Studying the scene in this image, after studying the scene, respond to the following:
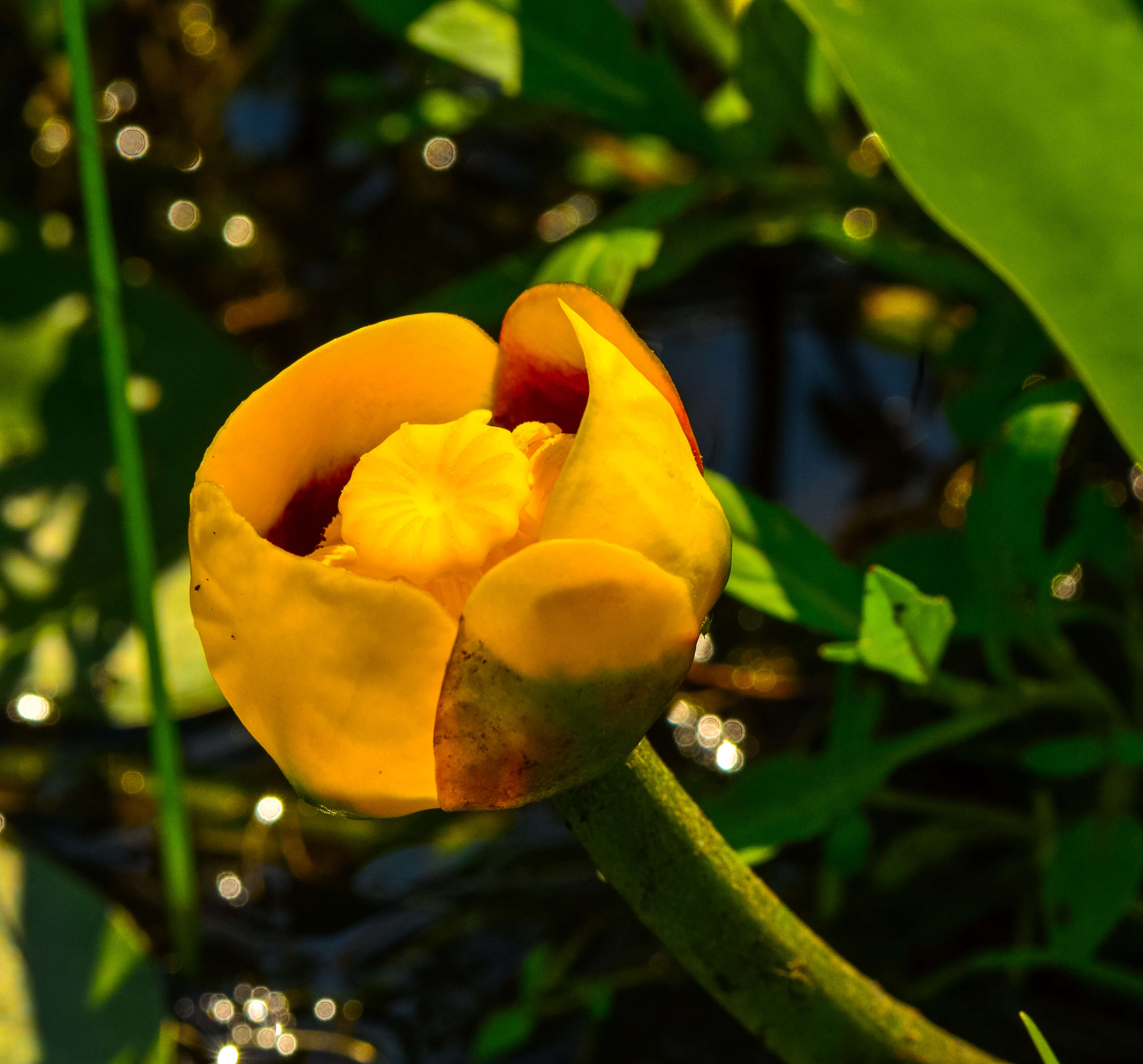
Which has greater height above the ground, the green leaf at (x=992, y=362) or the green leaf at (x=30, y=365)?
the green leaf at (x=992, y=362)

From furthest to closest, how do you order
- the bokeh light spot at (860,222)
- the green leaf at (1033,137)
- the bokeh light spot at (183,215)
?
the bokeh light spot at (183,215) < the bokeh light spot at (860,222) < the green leaf at (1033,137)

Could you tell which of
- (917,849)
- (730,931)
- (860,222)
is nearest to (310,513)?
(730,931)

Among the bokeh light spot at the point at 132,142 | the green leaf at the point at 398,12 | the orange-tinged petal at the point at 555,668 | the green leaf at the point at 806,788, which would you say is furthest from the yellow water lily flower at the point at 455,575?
the bokeh light spot at the point at 132,142

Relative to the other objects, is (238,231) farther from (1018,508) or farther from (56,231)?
(1018,508)

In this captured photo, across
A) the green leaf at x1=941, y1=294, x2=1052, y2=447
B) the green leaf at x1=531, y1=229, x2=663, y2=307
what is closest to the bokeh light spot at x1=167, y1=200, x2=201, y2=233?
the green leaf at x1=531, y1=229, x2=663, y2=307

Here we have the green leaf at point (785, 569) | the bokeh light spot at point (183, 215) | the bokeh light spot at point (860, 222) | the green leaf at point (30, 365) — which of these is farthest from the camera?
the bokeh light spot at point (183, 215)

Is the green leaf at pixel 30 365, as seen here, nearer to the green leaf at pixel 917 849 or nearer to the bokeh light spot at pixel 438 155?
the bokeh light spot at pixel 438 155

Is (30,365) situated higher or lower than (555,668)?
lower
